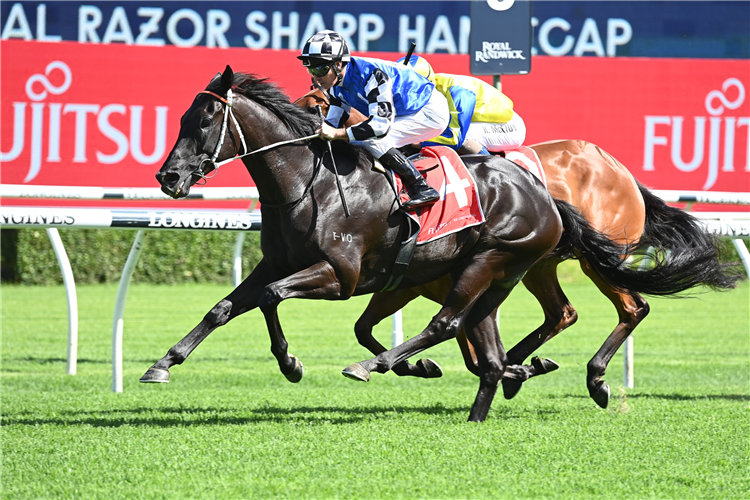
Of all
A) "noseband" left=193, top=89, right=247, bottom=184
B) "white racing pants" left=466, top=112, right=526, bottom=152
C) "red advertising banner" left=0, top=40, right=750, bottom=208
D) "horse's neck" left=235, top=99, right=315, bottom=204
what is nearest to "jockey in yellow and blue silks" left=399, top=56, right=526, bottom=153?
"white racing pants" left=466, top=112, right=526, bottom=152

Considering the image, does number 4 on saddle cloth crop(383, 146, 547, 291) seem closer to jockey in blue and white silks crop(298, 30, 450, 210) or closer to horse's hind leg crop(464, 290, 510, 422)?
jockey in blue and white silks crop(298, 30, 450, 210)

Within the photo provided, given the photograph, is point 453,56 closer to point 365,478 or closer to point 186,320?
point 186,320

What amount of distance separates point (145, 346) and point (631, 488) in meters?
5.45

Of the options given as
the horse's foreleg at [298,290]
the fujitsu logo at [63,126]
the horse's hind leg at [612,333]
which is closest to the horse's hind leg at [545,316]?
the horse's hind leg at [612,333]

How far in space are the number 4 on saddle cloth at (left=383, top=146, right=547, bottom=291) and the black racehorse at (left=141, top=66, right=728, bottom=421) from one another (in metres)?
0.05

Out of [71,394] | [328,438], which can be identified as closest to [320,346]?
[71,394]

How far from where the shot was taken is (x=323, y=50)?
160 inches

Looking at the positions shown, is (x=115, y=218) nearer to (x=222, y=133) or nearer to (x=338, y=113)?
(x=222, y=133)

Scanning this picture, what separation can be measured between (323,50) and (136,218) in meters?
1.51

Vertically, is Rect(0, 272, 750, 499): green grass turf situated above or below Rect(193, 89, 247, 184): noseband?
below

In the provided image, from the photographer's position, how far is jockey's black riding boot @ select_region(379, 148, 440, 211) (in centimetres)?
412

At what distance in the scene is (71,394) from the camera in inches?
206

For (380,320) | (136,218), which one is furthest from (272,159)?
(380,320)

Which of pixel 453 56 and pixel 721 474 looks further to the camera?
pixel 453 56
